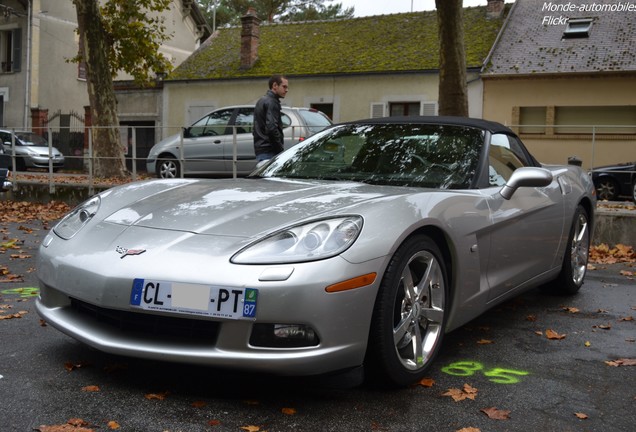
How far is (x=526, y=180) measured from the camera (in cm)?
405

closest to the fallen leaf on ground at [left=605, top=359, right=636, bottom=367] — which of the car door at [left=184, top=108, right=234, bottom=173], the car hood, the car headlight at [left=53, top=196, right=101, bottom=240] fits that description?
the car hood

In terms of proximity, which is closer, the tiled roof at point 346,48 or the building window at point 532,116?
the building window at point 532,116

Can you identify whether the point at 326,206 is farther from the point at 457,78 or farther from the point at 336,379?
the point at 457,78

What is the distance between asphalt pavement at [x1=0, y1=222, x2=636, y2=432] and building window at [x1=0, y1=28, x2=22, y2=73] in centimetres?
2861

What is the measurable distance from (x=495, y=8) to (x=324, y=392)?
26.0 metres

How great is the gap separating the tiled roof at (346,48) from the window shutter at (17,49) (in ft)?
21.7

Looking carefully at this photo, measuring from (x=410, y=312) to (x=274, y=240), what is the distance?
30.0 inches

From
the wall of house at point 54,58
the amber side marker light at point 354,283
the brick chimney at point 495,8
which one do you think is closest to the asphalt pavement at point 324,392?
the amber side marker light at point 354,283

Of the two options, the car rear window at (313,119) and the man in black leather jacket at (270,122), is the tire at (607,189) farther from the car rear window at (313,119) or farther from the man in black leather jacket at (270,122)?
the man in black leather jacket at (270,122)

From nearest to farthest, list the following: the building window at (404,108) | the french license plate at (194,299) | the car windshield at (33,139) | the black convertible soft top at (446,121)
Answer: the french license plate at (194,299)
the black convertible soft top at (446,121)
the car windshield at (33,139)
the building window at (404,108)

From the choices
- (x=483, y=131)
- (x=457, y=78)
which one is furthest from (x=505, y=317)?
(x=457, y=78)

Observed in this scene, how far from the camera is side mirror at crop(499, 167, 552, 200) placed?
399cm

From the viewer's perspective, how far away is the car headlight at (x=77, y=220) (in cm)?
348

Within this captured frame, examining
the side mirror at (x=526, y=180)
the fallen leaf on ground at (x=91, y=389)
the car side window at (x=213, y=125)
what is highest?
the car side window at (x=213, y=125)
